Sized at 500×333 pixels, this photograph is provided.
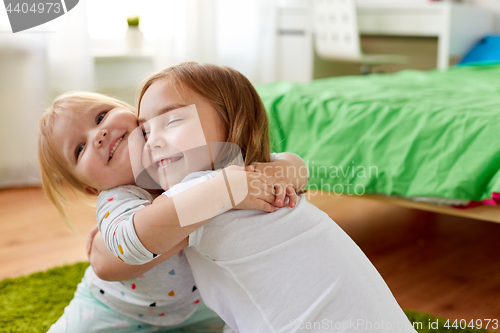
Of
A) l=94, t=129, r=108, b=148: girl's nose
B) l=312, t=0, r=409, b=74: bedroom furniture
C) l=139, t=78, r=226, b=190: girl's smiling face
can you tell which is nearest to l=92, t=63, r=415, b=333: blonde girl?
l=139, t=78, r=226, b=190: girl's smiling face

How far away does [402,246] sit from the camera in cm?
158

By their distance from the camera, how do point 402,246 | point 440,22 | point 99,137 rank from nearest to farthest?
point 99,137, point 402,246, point 440,22

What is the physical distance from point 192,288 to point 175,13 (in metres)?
2.11

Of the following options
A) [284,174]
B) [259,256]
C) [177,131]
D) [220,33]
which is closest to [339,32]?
[220,33]

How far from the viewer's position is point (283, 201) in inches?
28.4

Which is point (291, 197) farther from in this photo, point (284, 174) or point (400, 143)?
point (400, 143)

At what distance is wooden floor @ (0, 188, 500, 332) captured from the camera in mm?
1244

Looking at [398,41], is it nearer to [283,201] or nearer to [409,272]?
[409,272]

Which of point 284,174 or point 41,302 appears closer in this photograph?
point 284,174

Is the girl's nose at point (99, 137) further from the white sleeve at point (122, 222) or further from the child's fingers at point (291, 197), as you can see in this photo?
the child's fingers at point (291, 197)

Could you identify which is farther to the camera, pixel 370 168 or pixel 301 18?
pixel 301 18

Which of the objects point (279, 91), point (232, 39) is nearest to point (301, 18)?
point (232, 39)

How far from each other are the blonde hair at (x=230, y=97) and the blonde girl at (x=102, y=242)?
0.27ft

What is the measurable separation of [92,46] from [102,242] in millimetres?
2094
